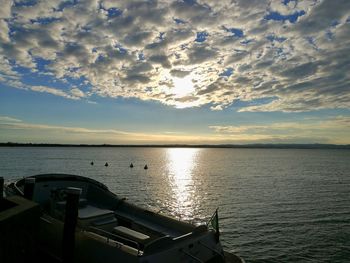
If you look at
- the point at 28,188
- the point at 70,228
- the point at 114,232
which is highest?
the point at 28,188

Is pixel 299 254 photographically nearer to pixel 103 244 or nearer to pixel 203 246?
pixel 203 246

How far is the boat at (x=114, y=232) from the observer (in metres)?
11.1

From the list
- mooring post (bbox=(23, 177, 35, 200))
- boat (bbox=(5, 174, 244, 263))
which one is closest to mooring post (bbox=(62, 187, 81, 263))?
boat (bbox=(5, 174, 244, 263))

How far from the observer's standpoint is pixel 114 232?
44.8 ft

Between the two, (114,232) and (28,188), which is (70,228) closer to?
(114,232)

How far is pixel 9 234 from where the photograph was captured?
422 inches

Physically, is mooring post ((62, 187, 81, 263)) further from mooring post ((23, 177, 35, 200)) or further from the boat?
mooring post ((23, 177, 35, 200))

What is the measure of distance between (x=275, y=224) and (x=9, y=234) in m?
21.6

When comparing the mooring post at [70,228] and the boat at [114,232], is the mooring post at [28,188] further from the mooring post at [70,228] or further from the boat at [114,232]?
the mooring post at [70,228]

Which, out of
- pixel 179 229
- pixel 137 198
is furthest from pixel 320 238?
pixel 137 198

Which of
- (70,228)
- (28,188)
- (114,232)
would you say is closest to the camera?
(70,228)

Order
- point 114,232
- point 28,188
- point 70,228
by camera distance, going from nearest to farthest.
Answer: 1. point 70,228
2. point 114,232
3. point 28,188

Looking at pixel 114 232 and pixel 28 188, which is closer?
pixel 114 232

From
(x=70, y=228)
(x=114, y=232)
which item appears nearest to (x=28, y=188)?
(x=70, y=228)
